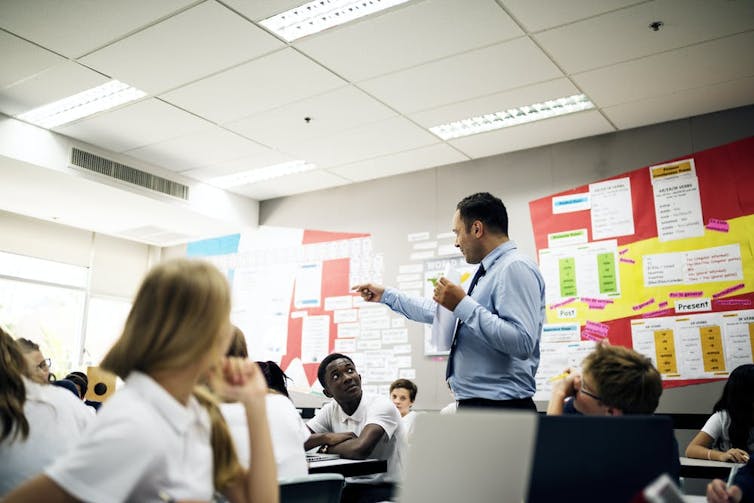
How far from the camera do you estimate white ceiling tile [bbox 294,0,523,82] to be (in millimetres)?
3275

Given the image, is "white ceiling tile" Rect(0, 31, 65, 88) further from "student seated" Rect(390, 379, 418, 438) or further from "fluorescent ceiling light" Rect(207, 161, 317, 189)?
"student seated" Rect(390, 379, 418, 438)

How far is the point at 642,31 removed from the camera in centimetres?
344

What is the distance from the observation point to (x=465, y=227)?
2.40 meters

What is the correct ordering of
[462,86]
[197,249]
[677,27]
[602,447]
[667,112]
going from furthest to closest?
[197,249] → [667,112] → [462,86] → [677,27] → [602,447]

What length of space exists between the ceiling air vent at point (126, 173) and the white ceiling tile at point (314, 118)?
3.99 feet

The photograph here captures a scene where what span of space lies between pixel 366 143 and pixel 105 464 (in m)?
4.25

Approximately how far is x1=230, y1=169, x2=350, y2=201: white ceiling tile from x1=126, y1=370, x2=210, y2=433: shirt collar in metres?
4.69

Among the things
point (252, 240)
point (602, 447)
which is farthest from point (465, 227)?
point (252, 240)

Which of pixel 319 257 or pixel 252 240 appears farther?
pixel 252 240

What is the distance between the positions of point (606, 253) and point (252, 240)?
11.9ft

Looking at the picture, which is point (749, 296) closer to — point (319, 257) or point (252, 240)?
point (319, 257)

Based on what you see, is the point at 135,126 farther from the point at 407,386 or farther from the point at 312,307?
the point at 407,386

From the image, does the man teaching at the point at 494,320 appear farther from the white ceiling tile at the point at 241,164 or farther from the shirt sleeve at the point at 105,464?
the white ceiling tile at the point at 241,164

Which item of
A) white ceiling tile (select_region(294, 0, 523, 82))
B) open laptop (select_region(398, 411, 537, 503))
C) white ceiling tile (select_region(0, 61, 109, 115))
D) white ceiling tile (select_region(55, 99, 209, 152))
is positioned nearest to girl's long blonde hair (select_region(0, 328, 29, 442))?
open laptop (select_region(398, 411, 537, 503))
